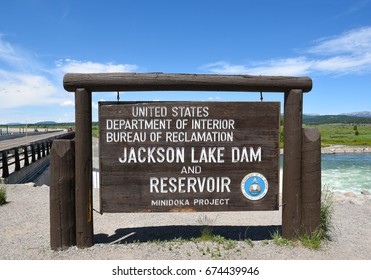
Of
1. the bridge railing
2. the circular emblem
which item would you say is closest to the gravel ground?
the circular emblem

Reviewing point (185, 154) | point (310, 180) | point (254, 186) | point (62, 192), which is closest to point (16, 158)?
point (62, 192)

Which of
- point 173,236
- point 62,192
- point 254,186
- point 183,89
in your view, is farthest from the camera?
point 173,236

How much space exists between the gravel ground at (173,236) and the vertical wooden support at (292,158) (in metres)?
0.47

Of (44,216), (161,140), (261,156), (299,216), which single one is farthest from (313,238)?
(44,216)

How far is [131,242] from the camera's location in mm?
4910

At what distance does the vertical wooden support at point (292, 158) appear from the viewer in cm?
461

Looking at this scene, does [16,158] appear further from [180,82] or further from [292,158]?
[292,158]

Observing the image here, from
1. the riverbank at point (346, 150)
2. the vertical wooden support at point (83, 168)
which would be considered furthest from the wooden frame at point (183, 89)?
the riverbank at point (346, 150)

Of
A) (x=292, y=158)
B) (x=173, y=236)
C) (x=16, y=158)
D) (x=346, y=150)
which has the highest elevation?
(x=292, y=158)

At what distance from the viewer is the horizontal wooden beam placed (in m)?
4.42

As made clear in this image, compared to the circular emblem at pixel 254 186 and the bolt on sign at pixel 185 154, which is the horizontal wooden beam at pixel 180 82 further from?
the circular emblem at pixel 254 186

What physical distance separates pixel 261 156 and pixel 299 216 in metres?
1.12

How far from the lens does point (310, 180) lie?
15.3ft

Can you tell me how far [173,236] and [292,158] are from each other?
2.42 metres
